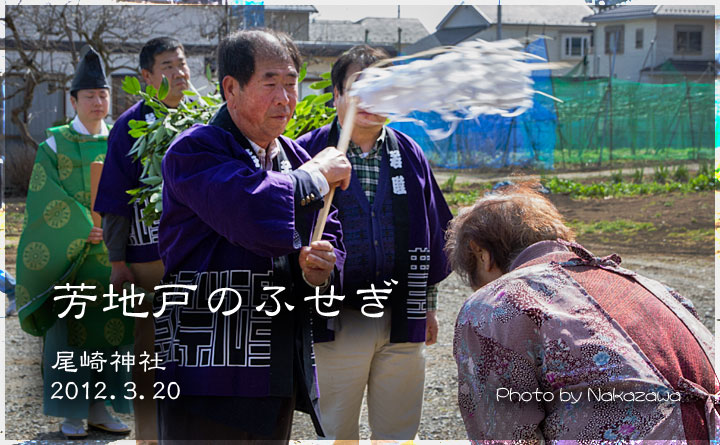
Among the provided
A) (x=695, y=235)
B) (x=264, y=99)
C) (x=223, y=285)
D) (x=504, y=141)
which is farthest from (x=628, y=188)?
(x=223, y=285)

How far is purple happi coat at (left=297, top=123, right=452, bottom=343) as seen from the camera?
10.6 feet

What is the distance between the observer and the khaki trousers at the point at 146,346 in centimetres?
385

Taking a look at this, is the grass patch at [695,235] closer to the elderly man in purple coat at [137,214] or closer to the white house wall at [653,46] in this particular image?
the elderly man in purple coat at [137,214]

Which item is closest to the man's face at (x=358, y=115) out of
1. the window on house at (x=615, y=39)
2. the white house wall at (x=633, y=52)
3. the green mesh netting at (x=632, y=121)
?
the green mesh netting at (x=632, y=121)

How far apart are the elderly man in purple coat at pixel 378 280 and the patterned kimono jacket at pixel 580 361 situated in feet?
3.83

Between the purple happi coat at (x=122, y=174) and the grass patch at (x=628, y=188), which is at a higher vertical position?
the purple happi coat at (x=122, y=174)

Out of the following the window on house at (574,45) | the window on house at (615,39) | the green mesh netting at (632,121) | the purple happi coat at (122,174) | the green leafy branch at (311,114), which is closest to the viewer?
the green leafy branch at (311,114)

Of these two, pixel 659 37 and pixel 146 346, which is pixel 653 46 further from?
pixel 146 346

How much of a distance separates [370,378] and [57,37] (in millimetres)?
14225

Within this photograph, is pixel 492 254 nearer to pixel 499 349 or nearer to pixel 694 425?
pixel 499 349

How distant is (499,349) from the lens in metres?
2.01

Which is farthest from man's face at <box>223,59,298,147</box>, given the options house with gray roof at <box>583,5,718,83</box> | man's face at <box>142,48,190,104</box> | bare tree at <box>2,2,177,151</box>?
house with gray roof at <box>583,5,718,83</box>

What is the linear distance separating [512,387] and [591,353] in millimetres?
213

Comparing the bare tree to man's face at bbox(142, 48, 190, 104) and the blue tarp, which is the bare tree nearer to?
the blue tarp
